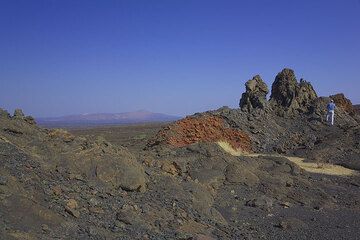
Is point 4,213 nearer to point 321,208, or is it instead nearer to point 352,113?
point 321,208

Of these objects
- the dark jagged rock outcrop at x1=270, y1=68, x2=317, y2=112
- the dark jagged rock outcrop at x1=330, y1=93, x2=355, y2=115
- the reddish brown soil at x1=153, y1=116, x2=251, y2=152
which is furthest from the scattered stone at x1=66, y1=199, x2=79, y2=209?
the dark jagged rock outcrop at x1=330, y1=93, x2=355, y2=115

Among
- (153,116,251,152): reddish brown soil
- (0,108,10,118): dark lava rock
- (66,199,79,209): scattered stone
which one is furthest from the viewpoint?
(153,116,251,152): reddish brown soil

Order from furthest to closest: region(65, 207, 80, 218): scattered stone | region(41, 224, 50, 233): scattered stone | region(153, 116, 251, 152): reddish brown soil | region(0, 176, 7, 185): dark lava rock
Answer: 1. region(153, 116, 251, 152): reddish brown soil
2. region(65, 207, 80, 218): scattered stone
3. region(0, 176, 7, 185): dark lava rock
4. region(41, 224, 50, 233): scattered stone

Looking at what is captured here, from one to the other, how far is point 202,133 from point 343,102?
1282cm

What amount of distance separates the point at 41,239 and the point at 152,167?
5333 mm

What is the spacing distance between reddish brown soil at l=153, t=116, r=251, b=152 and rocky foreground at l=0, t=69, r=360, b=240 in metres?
4.51

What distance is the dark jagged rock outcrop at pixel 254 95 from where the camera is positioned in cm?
2442

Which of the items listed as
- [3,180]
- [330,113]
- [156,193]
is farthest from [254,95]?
[3,180]

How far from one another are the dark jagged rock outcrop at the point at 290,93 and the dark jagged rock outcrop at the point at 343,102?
284 cm

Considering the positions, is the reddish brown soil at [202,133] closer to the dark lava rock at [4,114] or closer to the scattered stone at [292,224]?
the dark lava rock at [4,114]

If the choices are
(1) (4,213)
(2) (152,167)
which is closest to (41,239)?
(1) (4,213)

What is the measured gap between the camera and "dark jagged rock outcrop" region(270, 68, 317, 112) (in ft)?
83.7

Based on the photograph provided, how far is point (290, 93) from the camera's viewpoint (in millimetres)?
25781

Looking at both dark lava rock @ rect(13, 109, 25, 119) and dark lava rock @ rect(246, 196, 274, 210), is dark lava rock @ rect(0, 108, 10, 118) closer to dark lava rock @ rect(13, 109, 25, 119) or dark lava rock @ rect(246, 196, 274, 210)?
dark lava rock @ rect(13, 109, 25, 119)
